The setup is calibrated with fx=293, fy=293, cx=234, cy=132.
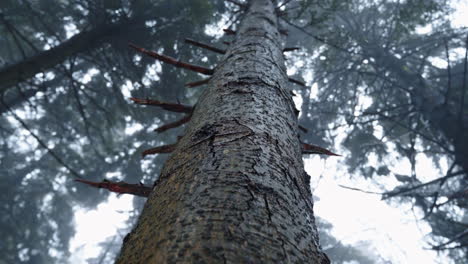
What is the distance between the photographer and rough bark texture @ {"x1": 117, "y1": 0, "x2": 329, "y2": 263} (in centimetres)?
57

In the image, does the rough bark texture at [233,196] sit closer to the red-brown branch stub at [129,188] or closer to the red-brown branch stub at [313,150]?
the red-brown branch stub at [129,188]

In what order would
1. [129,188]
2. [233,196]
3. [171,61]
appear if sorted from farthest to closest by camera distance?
[171,61], [129,188], [233,196]

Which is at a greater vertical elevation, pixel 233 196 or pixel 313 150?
pixel 313 150

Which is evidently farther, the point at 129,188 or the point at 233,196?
the point at 129,188

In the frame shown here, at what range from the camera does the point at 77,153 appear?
14859 mm

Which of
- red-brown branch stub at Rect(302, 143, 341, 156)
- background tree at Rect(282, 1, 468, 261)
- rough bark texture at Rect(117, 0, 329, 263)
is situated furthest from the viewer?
background tree at Rect(282, 1, 468, 261)

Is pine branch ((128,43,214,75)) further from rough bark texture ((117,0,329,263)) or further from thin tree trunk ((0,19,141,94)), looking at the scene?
thin tree trunk ((0,19,141,94))

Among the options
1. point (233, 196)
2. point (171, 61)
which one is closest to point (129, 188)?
point (233, 196)

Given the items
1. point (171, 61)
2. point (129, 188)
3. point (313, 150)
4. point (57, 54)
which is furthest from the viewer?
point (57, 54)

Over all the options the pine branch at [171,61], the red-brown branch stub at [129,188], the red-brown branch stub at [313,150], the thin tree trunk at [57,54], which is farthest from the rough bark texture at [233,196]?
the thin tree trunk at [57,54]

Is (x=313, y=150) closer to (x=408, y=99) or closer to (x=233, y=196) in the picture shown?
(x=233, y=196)

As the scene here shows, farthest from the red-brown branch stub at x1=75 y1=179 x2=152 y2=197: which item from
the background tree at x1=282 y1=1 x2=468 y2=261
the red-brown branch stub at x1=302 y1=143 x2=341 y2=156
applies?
the background tree at x1=282 y1=1 x2=468 y2=261

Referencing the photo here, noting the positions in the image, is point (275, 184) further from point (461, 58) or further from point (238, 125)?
point (461, 58)

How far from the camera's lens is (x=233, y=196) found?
2.30ft
